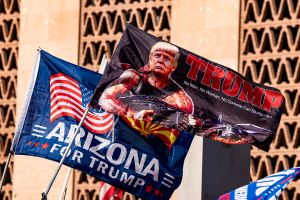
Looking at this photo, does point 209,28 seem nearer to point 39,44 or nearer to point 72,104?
point 39,44

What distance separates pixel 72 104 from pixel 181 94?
3.20 meters

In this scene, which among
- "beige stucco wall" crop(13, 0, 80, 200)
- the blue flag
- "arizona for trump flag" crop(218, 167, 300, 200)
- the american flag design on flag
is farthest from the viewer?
"beige stucco wall" crop(13, 0, 80, 200)

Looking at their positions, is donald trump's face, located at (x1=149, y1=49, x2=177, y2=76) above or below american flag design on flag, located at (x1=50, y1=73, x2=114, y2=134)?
above

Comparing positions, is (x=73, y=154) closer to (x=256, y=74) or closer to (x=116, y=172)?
(x=116, y=172)

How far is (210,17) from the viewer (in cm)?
3853

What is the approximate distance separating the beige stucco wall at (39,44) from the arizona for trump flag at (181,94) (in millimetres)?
16911

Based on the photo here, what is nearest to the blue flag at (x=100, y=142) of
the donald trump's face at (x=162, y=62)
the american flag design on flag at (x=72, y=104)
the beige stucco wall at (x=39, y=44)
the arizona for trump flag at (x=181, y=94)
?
the american flag design on flag at (x=72, y=104)

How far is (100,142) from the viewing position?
2506 cm

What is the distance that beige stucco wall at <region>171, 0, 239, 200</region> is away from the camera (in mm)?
37969

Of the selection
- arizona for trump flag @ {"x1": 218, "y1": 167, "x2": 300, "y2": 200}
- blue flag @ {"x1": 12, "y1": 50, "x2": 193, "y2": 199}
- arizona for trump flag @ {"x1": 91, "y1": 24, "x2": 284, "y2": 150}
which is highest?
arizona for trump flag @ {"x1": 91, "y1": 24, "x2": 284, "y2": 150}

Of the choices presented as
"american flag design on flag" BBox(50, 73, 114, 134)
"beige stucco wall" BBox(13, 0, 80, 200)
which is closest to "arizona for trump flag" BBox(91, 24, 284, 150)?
"american flag design on flag" BBox(50, 73, 114, 134)

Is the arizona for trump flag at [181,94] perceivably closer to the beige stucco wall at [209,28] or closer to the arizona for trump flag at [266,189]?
the arizona for trump flag at [266,189]

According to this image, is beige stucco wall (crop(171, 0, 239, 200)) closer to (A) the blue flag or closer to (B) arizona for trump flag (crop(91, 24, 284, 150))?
(A) the blue flag

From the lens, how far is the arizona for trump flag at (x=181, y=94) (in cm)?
2291
